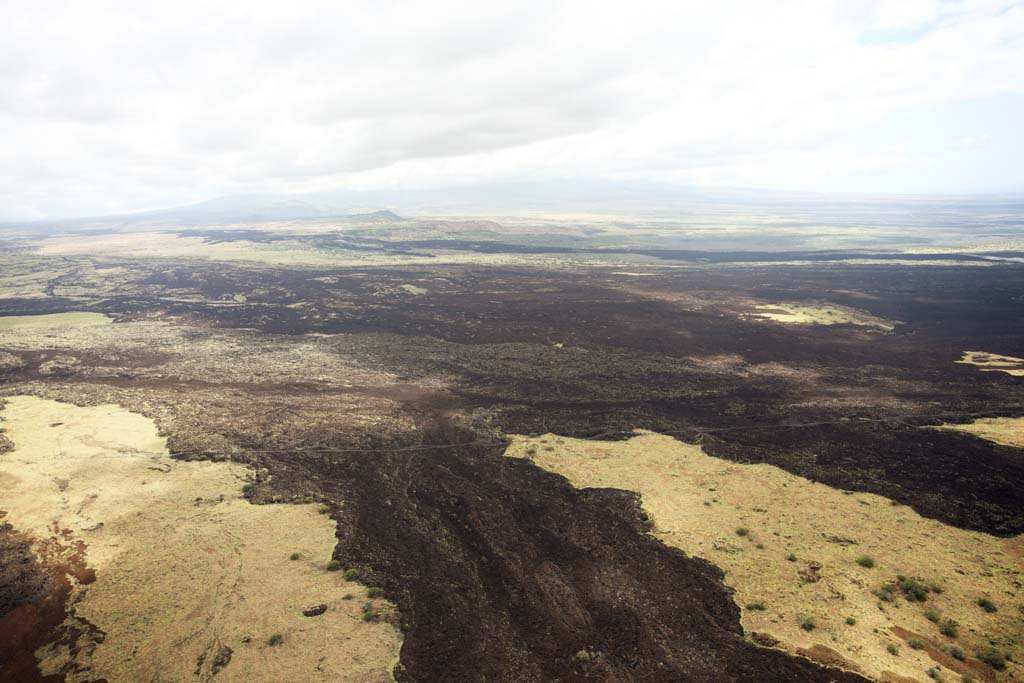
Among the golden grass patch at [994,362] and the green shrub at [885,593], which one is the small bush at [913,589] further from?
the golden grass patch at [994,362]

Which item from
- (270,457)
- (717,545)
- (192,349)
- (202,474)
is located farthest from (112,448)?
(717,545)

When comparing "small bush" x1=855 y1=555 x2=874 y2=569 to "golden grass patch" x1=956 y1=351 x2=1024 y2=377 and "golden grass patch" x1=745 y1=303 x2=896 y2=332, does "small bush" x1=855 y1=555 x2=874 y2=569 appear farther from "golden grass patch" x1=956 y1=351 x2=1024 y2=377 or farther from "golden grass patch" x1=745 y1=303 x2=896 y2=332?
"golden grass patch" x1=745 y1=303 x2=896 y2=332

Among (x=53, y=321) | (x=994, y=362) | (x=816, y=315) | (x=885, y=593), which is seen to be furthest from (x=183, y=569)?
(x=816, y=315)

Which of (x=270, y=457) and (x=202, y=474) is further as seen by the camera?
(x=270, y=457)

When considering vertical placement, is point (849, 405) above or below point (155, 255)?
below

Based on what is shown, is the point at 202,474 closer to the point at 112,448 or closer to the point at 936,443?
the point at 112,448

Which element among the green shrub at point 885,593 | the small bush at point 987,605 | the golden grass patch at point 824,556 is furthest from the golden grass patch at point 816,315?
the green shrub at point 885,593

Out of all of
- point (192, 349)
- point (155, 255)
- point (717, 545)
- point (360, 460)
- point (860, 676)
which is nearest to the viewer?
point (860, 676)
